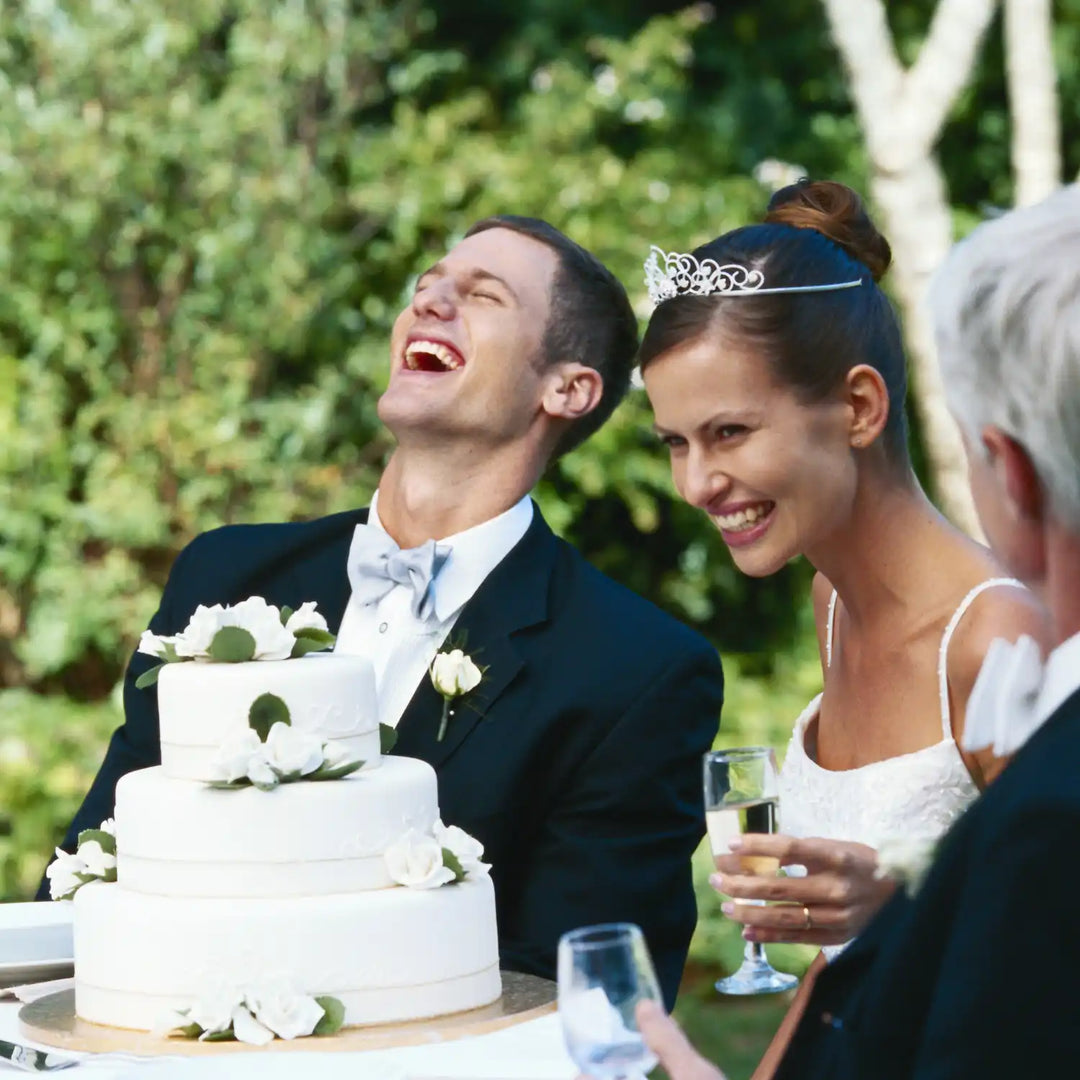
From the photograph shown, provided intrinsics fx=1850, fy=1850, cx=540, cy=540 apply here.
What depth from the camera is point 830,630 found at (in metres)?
3.87

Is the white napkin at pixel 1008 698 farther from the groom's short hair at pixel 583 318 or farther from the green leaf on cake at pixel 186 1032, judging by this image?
the groom's short hair at pixel 583 318

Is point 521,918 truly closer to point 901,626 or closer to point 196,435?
point 901,626

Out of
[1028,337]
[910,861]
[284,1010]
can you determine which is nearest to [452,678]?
[284,1010]

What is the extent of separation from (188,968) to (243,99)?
6.14m

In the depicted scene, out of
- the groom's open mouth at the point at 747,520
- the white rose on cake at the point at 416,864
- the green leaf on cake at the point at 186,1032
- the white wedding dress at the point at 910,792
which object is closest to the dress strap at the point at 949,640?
the white wedding dress at the point at 910,792

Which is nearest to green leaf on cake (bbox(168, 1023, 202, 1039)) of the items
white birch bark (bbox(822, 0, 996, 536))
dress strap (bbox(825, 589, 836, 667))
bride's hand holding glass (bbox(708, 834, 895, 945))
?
bride's hand holding glass (bbox(708, 834, 895, 945))

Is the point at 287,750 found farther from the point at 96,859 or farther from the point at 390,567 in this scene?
the point at 390,567

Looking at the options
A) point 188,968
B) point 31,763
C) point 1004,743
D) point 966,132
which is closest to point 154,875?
point 188,968

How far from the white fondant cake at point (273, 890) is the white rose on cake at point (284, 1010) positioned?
0.04m

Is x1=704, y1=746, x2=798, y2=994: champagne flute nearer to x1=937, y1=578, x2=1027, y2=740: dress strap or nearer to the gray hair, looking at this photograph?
x1=937, y1=578, x2=1027, y2=740: dress strap

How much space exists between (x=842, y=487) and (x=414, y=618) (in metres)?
1.08

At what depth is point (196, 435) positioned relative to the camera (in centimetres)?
823

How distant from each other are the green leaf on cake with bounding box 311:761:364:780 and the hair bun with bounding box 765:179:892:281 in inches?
56.8

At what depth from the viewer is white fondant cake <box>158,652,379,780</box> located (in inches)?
117
